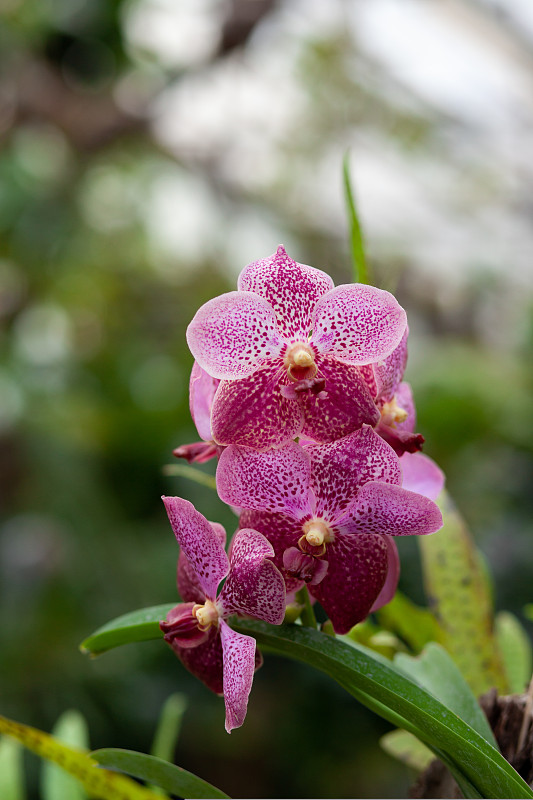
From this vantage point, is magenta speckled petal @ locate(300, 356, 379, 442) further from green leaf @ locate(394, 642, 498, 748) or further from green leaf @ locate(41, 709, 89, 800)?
green leaf @ locate(41, 709, 89, 800)

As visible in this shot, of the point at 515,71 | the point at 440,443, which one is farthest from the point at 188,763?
the point at 515,71

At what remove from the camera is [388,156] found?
2939 millimetres

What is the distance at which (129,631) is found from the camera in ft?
Result: 0.98

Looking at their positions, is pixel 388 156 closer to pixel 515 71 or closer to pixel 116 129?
pixel 515 71

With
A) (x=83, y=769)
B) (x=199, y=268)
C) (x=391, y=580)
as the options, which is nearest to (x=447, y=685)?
(x=391, y=580)

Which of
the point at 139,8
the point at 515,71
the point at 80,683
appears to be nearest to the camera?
the point at 80,683

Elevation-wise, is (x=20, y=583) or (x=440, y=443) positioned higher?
(x=440, y=443)

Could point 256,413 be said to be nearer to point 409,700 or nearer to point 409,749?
point 409,700

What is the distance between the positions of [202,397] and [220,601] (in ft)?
0.28

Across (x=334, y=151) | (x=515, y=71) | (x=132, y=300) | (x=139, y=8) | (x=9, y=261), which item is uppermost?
(x=515, y=71)

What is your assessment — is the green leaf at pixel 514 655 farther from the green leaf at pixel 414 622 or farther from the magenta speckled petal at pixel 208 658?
the magenta speckled petal at pixel 208 658

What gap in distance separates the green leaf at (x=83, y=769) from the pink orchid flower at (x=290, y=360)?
0.12m

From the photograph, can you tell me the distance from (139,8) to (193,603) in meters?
2.42

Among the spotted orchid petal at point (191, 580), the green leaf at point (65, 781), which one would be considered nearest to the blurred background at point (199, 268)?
the green leaf at point (65, 781)
